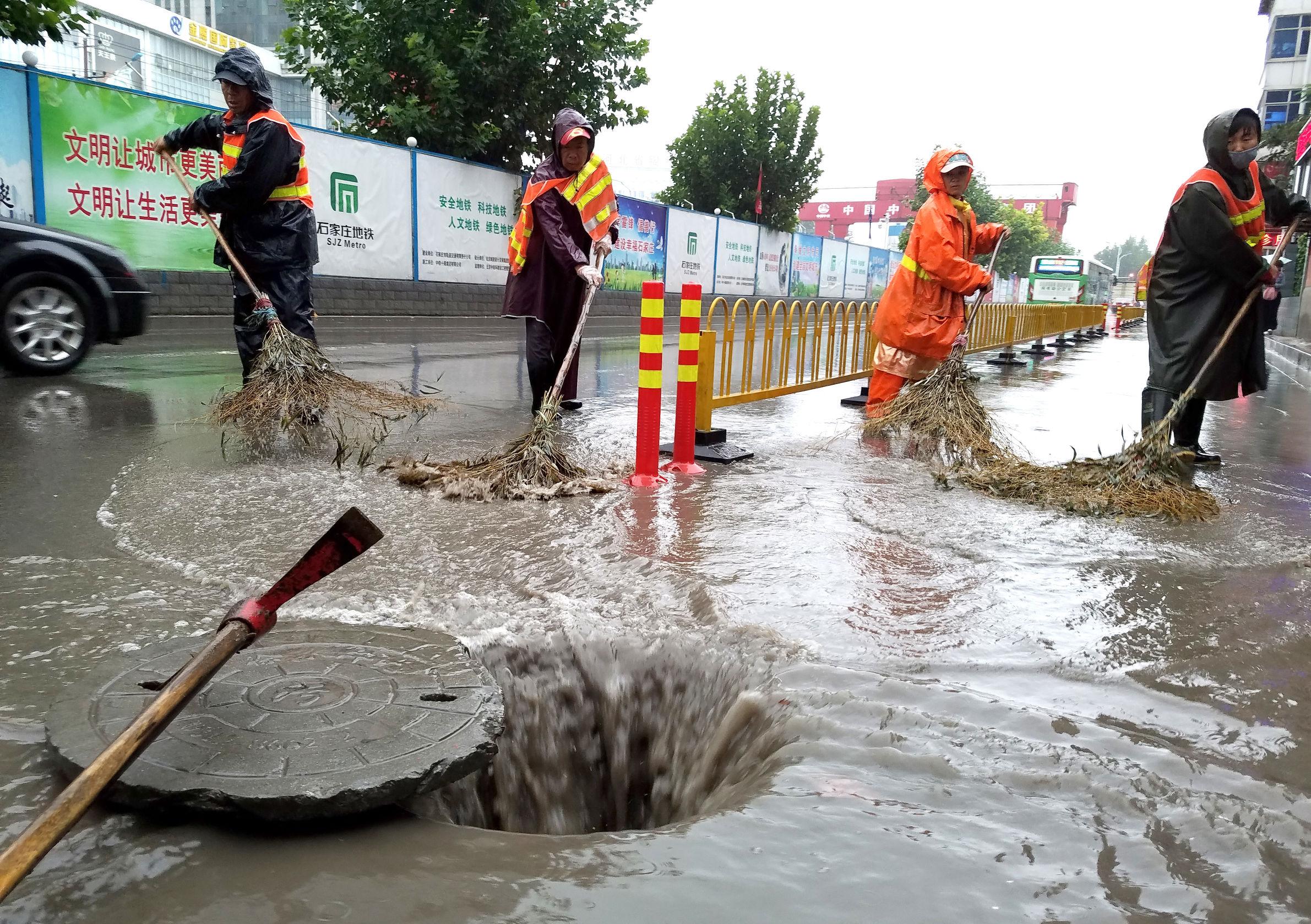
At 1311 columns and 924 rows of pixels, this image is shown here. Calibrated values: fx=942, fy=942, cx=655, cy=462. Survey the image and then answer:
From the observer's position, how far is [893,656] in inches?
94.6

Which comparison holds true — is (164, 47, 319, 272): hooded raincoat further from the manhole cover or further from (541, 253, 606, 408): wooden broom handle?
the manhole cover

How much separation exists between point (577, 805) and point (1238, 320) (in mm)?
4840

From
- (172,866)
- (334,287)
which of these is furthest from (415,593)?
(334,287)

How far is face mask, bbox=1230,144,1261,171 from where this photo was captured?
5.18 m

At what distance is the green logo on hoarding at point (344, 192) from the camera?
1412 cm

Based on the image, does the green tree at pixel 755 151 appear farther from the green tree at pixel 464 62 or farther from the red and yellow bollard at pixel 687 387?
the red and yellow bollard at pixel 687 387

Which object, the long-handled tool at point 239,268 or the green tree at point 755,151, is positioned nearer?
the long-handled tool at point 239,268

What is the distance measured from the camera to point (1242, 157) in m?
5.18

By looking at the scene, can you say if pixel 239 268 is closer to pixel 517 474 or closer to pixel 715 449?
pixel 517 474

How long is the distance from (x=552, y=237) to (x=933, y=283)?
2577 millimetres

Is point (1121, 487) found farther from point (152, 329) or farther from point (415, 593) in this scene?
point (152, 329)

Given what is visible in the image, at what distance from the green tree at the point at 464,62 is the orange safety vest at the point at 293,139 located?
474 inches

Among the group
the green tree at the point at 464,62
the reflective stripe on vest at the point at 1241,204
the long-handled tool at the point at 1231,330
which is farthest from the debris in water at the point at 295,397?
the green tree at the point at 464,62

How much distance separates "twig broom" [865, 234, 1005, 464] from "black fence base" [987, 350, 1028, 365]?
7.49 meters
